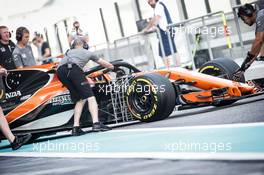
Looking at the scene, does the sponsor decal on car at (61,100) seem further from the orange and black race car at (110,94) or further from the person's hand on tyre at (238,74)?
the person's hand on tyre at (238,74)

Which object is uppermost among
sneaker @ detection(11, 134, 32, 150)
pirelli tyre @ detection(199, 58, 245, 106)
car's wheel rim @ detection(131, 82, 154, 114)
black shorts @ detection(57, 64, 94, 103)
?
black shorts @ detection(57, 64, 94, 103)

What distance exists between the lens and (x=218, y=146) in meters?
3.92

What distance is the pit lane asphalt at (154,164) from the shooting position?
312cm

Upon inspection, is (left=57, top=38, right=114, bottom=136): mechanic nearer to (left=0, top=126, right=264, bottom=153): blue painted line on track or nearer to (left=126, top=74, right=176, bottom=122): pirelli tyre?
(left=126, top=74, right=176, bottom=122): pirelli tyre

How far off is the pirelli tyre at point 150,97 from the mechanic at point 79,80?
1.41 ft

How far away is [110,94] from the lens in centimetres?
739

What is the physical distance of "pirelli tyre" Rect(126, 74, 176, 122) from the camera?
6.58 meters

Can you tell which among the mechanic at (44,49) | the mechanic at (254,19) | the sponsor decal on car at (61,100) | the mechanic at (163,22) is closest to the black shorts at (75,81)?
the sponsor decal on car at (61,100)

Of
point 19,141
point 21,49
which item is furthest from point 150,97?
point 21,49

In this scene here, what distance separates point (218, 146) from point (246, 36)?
19.8ft

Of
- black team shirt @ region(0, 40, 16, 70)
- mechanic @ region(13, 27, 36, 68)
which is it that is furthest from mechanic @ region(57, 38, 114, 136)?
black team shirt @ region(0, 40, 16, 70)

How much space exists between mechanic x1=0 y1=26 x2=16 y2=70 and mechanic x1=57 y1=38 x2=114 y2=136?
4.43ft

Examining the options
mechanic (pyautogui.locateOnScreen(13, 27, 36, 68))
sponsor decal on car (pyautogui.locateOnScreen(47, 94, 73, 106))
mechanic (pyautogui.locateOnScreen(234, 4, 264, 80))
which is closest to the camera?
mechanic (pyautogui.locateOnScreen(234, 4, 264, 80))

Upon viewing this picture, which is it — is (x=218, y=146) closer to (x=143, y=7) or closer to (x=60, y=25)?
(x=143, y=7)
